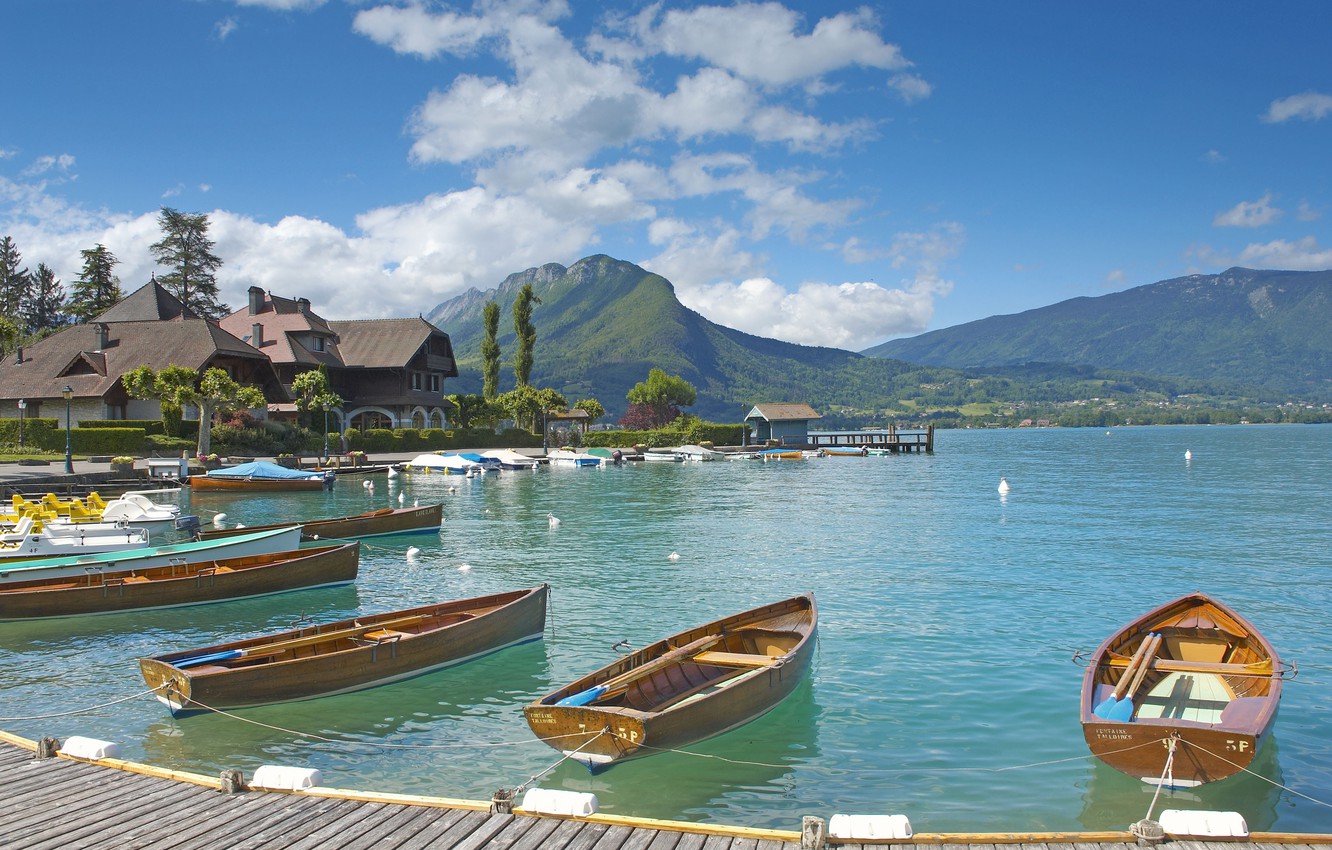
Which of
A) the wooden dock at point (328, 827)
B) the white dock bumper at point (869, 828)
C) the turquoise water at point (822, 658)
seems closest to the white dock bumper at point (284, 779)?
the wooden dock at point (328, 827)

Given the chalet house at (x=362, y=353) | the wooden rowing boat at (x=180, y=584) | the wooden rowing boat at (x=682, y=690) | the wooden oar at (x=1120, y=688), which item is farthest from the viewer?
the chalet house at (x=362, y=353)

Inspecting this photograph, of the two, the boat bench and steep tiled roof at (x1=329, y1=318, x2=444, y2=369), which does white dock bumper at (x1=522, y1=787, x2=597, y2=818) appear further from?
steep tiled roof at (x1=329, y1=318, x2=444, y2=369)

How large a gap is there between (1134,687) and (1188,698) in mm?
1430

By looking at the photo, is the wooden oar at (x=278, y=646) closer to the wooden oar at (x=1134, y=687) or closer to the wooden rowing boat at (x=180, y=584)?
the wooden rowing boat at (x=180, y=584)

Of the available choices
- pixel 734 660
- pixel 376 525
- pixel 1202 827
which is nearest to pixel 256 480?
pixel 376 525

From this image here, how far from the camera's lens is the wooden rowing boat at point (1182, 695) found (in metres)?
10.0

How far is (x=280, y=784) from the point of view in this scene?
8797 millimetres

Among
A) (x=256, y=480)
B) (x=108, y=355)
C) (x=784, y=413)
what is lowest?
(x=256, y=480)

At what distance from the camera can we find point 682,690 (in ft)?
40.9

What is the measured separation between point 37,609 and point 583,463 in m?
61.9

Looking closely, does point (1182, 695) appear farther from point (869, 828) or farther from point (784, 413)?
point (784, 413)

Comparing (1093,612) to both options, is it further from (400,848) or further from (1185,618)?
(400,848)

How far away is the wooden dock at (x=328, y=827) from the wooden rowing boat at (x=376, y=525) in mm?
21978

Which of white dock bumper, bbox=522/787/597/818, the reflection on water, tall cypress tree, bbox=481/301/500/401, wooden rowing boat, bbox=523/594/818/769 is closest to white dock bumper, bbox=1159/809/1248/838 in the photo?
the reflection on water
